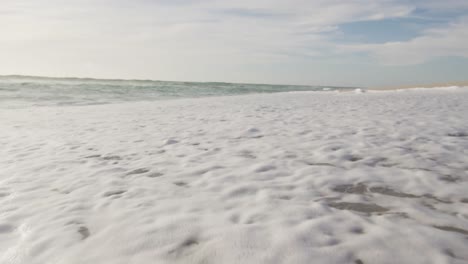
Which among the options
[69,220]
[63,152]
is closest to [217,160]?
[69,220]

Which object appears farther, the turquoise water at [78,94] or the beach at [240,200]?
the turquoise water at [78,94]

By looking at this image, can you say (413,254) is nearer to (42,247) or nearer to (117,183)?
(42,247)

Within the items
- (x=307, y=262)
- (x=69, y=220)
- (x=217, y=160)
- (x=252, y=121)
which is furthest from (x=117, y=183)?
(x=252, y=121)

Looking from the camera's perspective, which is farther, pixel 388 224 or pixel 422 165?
pixel 422 165

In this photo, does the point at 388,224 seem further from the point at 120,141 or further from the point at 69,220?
the point at 120,141

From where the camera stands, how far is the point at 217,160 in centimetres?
459

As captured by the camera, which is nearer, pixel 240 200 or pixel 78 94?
pixel 240 200

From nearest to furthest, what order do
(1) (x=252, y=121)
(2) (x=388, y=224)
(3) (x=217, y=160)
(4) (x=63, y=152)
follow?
(2) (x=388, y=224), (3) (x=217, y=160), (4) (x=63, y=152), (1) (x=252, y=121)

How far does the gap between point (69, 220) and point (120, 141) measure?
11.3 feet

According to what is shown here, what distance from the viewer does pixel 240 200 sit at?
316 cm

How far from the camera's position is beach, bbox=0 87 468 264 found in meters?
2.28

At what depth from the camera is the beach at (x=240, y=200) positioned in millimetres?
2275

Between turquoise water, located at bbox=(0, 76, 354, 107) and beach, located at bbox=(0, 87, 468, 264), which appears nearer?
beach, located at bbox=(0, 87, 468, 264)

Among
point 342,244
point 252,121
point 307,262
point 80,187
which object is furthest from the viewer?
point 252,121
